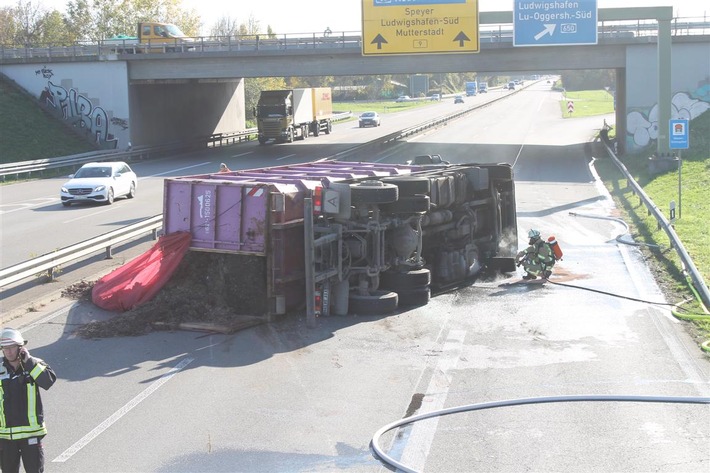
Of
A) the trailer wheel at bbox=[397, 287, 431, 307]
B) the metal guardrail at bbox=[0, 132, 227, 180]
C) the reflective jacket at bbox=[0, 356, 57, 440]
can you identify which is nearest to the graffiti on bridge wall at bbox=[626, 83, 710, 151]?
the metal guardrail at bbox=[0, 132, 227, 180]

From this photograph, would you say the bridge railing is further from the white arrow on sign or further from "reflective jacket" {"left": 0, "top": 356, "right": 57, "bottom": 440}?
"reflective jacket" {"left": 0, "top": 356, "right": 57, "bottom": 440}

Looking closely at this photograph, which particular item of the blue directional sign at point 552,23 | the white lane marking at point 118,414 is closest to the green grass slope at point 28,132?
the blue directional sign at point 552,23

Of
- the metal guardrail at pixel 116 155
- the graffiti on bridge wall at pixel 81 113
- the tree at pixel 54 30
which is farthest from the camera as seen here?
the tree at pixel 54 30

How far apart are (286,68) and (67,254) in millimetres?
34105

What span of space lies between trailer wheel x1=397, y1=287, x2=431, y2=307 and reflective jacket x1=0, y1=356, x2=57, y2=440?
817cm

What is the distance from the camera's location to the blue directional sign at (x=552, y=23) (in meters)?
37.2

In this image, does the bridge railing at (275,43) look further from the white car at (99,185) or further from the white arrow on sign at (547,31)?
the white car at (99,185)

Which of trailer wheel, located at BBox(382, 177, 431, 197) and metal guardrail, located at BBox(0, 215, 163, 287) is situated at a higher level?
trailer wheel, located at BBox(382, 177, 431, 197)

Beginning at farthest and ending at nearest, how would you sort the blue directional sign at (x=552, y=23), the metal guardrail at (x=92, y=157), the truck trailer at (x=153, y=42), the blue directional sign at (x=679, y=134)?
the truck trailer at (x=153, y=42), the metal guardrail at (x=92, y=157), the blue directional sign at (x=552, y=23), the blue directional sign at (x=679, y=134)

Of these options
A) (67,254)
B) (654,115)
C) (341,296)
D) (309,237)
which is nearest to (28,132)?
(654,115)

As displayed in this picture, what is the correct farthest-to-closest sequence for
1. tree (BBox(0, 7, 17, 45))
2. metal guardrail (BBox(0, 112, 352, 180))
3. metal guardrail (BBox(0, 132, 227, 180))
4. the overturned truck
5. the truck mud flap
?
tree (BBox(0, 7, 17, 45))
metal guardrail (BBox(0, 112, 352, 180))
metal guardrail (BBox(0, 132, 227, 180))
the truck mud flap
the overturned truck

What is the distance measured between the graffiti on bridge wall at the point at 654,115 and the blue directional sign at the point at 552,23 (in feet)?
26.2

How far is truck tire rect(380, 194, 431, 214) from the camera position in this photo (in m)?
14.5

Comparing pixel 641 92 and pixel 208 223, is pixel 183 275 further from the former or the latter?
pixel 641 92
